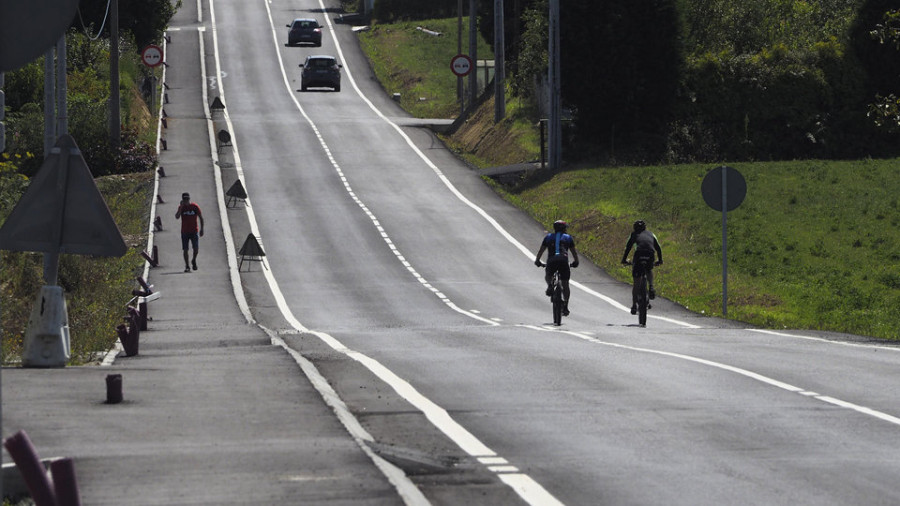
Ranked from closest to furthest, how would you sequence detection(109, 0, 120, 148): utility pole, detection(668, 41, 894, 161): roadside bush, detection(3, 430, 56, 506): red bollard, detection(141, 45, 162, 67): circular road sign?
detection(3, 430, 56, 506): red bollard
detection(109, 0, 120, 148): utility pole
detection(668, 41, 894, 161): roadside bush
detection(141, 45, 162, 67): circular road sign

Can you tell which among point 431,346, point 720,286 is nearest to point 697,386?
point 431,346

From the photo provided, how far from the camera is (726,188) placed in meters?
25.7

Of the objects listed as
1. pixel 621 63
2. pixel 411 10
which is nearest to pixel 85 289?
pixel 621 63

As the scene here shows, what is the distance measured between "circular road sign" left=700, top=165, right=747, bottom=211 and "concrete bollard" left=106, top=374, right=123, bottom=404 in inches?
670

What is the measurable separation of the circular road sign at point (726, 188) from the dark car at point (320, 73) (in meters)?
43.6

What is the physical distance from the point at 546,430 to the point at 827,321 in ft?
54.8

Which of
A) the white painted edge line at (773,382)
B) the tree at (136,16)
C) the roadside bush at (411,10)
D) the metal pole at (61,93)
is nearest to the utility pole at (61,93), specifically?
the metal pole at (61,93)

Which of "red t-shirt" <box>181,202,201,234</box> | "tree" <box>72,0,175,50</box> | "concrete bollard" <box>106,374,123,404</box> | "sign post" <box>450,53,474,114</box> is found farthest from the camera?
"tree" <box>72,0,175,50</box>

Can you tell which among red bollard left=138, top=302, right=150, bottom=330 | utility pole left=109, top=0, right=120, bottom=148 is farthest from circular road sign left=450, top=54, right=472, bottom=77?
red bollard left=138, top=302, right=150, bottom=330

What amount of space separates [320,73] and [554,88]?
26645mm

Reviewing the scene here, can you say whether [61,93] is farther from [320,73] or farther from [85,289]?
[320,73]

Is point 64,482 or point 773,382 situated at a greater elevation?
point 64,482

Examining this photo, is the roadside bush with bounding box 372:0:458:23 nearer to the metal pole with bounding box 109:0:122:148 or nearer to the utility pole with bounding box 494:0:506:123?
the utility pole with bounding box 494:0:506:123

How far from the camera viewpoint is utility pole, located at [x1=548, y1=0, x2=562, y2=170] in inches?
1668
